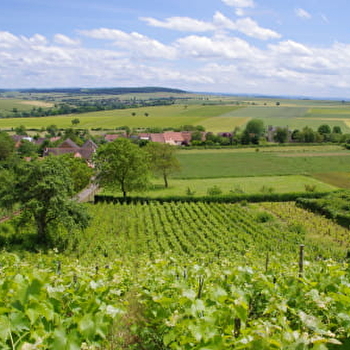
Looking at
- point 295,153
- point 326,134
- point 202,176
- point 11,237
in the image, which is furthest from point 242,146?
point 11,237

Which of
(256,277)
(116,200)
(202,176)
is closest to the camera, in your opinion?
(256,277)

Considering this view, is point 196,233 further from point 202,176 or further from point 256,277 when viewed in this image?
point 202,176

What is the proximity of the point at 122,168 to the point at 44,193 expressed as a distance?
19.7 metres

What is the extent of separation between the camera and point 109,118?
148125 mm

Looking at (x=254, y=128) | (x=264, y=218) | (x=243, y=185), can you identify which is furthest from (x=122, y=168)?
(x=254, y=128)

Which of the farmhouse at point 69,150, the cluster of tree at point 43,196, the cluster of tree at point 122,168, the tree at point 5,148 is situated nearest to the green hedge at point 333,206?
the cluster of tree at point 122,168

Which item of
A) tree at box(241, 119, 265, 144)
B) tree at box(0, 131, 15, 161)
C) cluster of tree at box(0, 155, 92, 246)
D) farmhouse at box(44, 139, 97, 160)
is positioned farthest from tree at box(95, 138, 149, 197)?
tree at box(241, 119, 265, 144)

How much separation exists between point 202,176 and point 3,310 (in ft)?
171

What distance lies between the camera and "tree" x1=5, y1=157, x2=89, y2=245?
21562mm

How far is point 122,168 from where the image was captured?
4134cm

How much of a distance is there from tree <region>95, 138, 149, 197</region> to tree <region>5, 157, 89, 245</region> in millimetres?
18158

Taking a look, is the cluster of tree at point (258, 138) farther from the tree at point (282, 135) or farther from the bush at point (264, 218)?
the bush at point (264, 218)

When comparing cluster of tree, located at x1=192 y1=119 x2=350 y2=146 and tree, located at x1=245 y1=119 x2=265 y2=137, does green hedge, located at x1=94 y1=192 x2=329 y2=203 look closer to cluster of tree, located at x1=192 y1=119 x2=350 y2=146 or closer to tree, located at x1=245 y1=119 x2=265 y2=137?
cluster of tree, located at x1=192 y1=119 x2=350 y2=146

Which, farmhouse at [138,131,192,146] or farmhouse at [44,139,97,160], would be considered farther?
farmhouse at [138,131,192,146]
